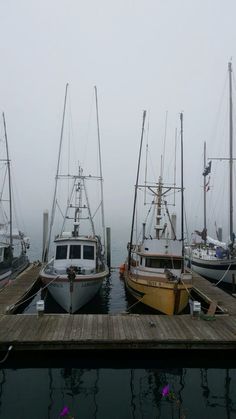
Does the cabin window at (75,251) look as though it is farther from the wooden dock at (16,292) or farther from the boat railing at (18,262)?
the boat railing at (18,262)

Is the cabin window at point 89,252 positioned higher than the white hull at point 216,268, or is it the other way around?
the cabin window at point 89,252

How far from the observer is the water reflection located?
9.09 metres

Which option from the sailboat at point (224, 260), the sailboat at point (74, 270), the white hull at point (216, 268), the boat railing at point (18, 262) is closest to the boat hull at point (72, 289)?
the sailboat at point (74, 270)

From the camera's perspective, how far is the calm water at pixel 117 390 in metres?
9.10

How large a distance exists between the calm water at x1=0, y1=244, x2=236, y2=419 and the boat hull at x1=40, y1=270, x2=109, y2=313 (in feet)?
16.1

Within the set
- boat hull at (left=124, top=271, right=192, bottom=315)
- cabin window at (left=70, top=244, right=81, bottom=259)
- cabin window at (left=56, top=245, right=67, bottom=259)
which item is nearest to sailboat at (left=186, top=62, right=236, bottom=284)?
boat hull at (left=124, top=271, right=192, bottom=315)

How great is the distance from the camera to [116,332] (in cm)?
1260

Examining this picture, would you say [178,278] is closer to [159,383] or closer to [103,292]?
[159,383]

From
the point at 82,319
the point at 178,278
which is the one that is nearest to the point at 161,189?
the point at 178,278

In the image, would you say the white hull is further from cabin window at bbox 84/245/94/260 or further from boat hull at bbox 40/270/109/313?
boat hull at bbox 40/270/109/313

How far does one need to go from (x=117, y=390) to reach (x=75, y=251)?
10.8 metres

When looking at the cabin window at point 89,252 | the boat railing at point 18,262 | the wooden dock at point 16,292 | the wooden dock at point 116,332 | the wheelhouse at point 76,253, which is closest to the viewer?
the wooden dock at point 116,332

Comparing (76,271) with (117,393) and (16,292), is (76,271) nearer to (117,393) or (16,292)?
(16,292)

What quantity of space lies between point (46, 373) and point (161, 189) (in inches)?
621
